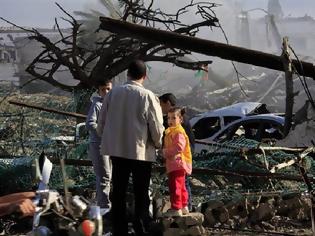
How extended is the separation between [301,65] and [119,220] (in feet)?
7.81

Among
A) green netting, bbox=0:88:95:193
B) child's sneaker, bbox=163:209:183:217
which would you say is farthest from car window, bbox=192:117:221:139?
child's sneaker, bbox=163:209:183:217

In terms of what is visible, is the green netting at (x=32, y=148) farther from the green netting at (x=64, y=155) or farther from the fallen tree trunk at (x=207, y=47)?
the fallen tree trunk at (x=207, y=47)

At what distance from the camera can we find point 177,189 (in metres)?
6.18

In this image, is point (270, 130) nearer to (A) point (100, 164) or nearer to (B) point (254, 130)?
(B) point (254, 130)

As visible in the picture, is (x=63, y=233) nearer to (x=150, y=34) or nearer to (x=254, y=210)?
(x=150, y=34)

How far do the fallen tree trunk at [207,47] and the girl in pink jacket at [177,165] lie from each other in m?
1.05

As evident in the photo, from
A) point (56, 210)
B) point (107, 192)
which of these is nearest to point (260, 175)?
point (107, 192)

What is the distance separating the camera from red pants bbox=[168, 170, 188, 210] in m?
6.14

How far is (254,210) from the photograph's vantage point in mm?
7395

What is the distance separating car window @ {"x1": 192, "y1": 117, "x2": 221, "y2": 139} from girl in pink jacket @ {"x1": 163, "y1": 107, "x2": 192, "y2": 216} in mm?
8560

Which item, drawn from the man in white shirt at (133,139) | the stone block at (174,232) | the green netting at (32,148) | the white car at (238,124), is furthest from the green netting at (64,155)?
the white car at (238,124)

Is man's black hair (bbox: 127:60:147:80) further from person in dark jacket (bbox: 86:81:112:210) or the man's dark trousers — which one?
person in dark jacket (bbox: 86:81:112:210)

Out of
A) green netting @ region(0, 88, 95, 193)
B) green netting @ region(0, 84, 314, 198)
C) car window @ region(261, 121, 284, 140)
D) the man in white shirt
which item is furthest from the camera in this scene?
car window @ region(261, 121, 284, 140)

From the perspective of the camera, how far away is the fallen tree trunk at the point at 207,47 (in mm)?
5480
